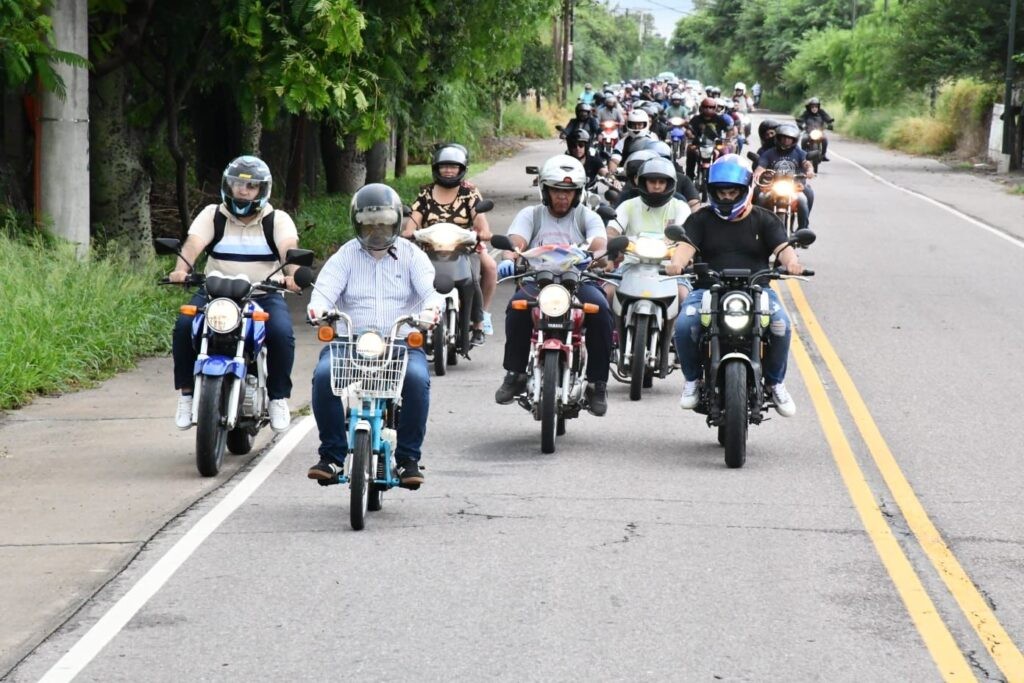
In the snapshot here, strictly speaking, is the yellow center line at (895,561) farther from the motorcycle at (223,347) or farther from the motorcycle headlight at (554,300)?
the motorcycle at (223,347)

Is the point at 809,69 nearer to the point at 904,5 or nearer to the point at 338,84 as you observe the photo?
the point at 904,5

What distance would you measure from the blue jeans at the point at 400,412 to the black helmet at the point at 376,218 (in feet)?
1.96

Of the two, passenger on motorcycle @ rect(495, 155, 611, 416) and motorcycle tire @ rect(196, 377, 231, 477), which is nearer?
motorcycle tire @ rect(196, 377, 231, 477)

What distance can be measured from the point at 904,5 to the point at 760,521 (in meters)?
46.9

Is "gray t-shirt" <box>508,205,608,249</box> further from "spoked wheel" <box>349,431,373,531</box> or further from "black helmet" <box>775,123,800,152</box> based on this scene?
"black helmet" <box>775,123,800,152</box>

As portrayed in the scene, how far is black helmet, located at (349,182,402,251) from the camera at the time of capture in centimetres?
912

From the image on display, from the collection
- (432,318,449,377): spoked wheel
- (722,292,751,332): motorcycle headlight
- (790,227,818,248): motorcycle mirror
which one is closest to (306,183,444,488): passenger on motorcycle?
(722,292,751,332): motorcycle headlight

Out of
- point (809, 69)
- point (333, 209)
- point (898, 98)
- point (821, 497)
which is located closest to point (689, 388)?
point (821, 497)

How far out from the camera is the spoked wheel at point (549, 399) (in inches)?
422

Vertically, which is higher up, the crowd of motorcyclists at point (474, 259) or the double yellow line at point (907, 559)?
the crowd of motorcyclists at point (474, 259)

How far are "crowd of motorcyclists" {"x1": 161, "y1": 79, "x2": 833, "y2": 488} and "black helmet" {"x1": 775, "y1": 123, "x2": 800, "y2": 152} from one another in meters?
5.84

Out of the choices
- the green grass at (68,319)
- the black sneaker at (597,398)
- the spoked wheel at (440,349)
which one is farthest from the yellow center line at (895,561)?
the green grass at (68,319)

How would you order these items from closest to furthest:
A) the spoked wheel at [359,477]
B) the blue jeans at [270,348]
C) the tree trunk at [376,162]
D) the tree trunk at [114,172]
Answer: the spoked wheel at [359,477]
the blue jeans at [270,348]
the tree trunk at [114,172]
the tree trunk at [376,162]

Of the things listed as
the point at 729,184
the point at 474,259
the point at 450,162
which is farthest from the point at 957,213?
the point at 729,184
